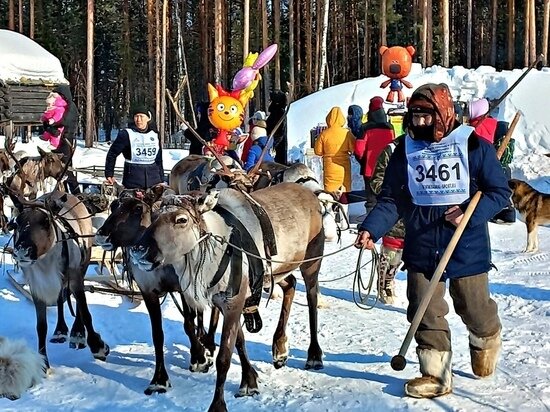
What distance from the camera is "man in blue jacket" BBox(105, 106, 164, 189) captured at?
7957mm

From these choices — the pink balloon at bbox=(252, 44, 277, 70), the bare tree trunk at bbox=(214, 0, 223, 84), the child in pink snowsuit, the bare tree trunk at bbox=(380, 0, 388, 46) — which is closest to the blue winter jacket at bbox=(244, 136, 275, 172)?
the pink balloon at bbox=(252, 44, 277, 70)

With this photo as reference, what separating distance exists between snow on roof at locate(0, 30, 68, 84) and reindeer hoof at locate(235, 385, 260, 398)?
1501cm

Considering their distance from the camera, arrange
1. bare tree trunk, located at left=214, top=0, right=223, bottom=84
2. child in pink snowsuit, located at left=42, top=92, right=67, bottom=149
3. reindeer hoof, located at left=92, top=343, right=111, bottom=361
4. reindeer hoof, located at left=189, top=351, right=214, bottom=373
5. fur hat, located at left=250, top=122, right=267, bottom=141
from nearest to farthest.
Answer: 1. reindeer hoof, located at left=189, top=351, right=214, bottom=373
2. reindeer hoof, located at left=92, top=343, right=111, bottom=361
3. fur hat, located at left=250, top=122, right=267, bottom=141
4. child in pink snowsuit, located at left=42, top=92, right=67, bottom=149
5. bare tree trunk, located at left=214, top=0, right=223, bottom=84

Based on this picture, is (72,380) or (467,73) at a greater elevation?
(467,73)

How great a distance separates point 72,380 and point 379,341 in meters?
2.44

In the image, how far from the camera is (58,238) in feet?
17.4

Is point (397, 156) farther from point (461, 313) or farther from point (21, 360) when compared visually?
point (21, 360)

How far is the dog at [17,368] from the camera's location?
4.53 metres

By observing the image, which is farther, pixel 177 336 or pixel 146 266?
pixel 177 336

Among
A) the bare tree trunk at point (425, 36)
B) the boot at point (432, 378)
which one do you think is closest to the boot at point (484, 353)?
the boot at point (432, 378)

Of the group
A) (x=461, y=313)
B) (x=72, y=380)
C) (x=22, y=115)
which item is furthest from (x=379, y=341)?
(x=22, y=115)

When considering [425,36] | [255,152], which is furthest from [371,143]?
[425,36]

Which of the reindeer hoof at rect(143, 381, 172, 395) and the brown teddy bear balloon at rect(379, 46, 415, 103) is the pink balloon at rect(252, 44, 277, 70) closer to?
the brown teddy bear balloon at rect(379, 46, 415, 103)

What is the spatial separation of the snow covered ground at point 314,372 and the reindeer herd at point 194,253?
0.56ft
